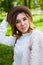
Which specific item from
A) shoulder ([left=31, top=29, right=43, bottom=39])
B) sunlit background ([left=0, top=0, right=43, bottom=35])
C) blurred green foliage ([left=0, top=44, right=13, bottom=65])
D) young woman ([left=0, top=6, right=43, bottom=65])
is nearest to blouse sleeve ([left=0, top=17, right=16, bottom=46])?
young woman ([left=0, top=6, right=43, bottom=65])

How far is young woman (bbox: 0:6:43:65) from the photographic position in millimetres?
2357

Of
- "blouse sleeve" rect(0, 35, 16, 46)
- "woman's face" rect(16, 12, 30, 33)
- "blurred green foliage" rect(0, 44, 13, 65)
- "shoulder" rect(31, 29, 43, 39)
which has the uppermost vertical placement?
"woman's face" rect(16, 12, 30, 33)

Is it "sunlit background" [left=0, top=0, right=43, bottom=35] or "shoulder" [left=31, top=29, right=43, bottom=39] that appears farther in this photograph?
"sunlit background" [left=0, top=0, right=43, bottom=35]

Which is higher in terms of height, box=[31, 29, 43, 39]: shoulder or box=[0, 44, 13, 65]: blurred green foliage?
box=[31, 29, 43, 39]: shoulder

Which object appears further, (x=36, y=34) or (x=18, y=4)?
(x=18, y=4)

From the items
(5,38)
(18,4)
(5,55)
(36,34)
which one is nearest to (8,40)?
(5,38)

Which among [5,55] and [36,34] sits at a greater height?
[36,34]

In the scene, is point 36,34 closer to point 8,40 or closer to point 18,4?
point 8,40

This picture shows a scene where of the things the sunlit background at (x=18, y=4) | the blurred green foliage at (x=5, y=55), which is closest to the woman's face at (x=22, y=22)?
the blurred green foliage at (x=5, y=55)

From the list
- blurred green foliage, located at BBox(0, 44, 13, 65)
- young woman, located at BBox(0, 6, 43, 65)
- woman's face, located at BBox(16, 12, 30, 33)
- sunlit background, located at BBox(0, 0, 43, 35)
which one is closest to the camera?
young woman, located at BBox(0, 6, 43, 65)

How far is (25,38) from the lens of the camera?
259cm

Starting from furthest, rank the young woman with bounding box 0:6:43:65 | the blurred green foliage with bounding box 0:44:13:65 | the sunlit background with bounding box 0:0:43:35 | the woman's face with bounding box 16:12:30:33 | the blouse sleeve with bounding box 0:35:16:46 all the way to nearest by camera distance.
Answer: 1. the sunlit background with bounding box 0:0:43:35
2. the blurred green foliage with bounding box 0:44:13:65
3. the blouse sleeve with bounding box 0:35:16:46
4. the woman's face with bounding box 16:12:30:33
5. the young woman with bounding box 0:6:43:65

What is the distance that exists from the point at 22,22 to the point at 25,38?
15cm

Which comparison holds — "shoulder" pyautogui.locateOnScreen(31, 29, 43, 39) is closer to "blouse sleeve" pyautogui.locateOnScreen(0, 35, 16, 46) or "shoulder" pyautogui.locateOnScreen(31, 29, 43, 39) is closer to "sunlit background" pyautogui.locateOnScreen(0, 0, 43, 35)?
"blouse sleeve" pyautogui.locateOnScreen(0, 35, 16, 46)
